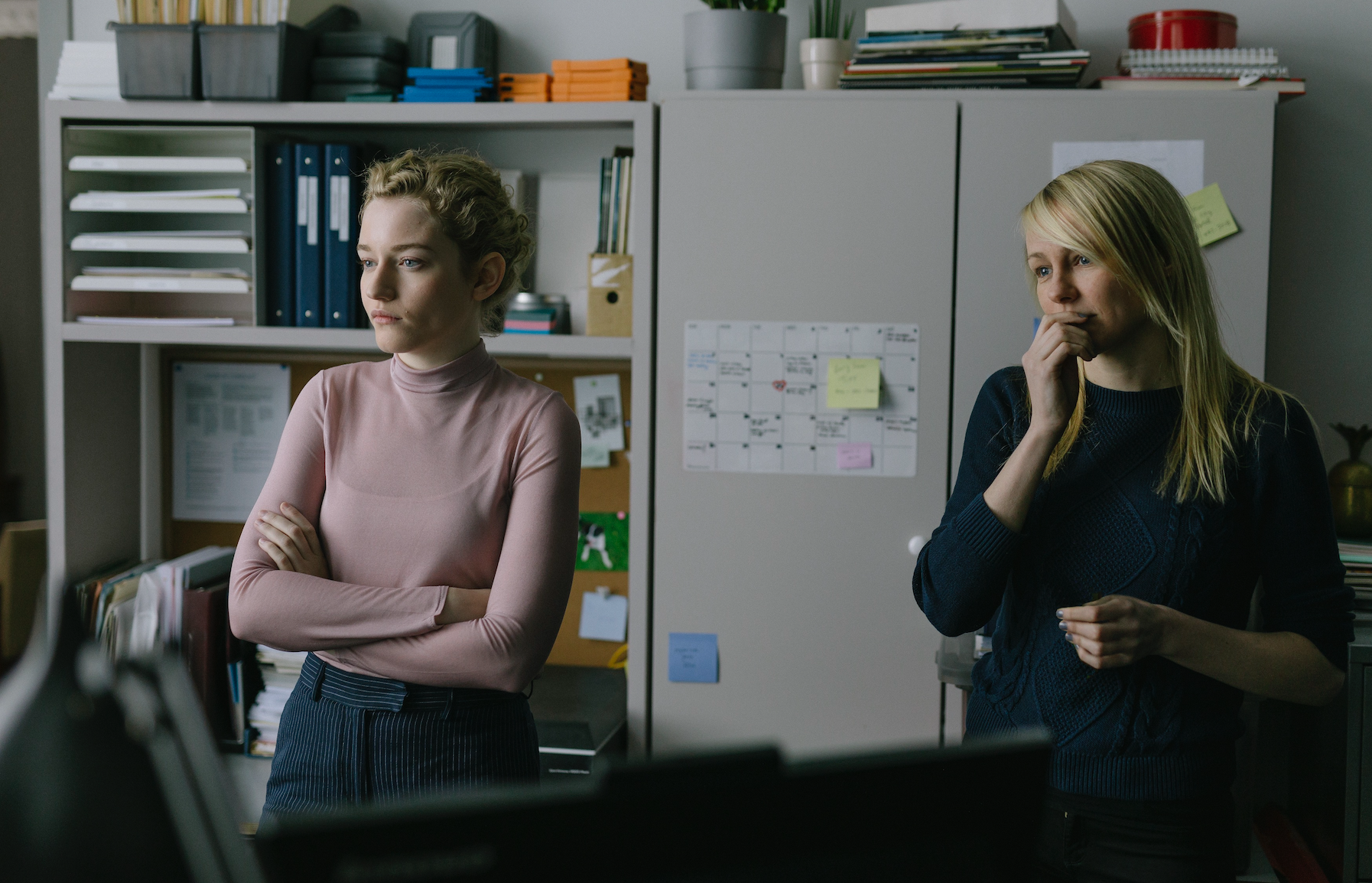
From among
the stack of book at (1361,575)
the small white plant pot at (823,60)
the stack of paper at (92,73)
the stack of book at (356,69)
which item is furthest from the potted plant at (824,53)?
the stack of paper at (92,73)

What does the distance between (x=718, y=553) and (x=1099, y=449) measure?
3.23 feet

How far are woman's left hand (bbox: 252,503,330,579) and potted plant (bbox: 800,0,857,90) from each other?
54.4 inches

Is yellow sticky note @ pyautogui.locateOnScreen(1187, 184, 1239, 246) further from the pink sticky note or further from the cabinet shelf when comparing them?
the cabinet shelf

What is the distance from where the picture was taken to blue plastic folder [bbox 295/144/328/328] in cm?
218

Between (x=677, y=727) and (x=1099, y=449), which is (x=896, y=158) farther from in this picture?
(x=677, y=727)

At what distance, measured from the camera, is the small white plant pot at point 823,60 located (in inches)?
82.7

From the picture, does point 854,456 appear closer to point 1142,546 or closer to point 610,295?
point 610,295

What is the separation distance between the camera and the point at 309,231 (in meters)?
2.18

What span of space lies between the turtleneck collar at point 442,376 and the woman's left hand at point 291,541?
0.22 metres

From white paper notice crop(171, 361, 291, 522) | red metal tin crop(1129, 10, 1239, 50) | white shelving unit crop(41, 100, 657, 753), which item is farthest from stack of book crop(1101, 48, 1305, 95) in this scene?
white paper notice crop(171, 361, 291, 522)

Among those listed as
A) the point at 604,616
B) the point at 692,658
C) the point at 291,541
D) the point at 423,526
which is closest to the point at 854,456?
the point at 692,658

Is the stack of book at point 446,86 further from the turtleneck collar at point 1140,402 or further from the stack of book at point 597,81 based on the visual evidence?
the turtleneck collar at point 1140,402

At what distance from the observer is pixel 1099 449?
1.21 meters

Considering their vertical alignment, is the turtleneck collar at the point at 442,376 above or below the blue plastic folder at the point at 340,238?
below
